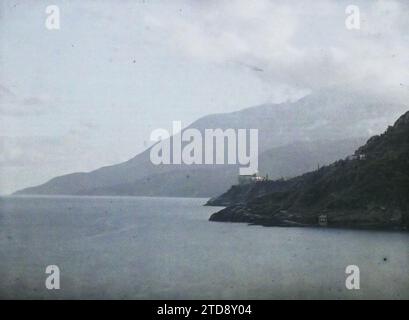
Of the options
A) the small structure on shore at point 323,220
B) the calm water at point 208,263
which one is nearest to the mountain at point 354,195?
the small structure on shore at point 323,220

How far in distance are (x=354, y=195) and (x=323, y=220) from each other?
15.1 feet

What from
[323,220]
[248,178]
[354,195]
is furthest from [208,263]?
[248,178]

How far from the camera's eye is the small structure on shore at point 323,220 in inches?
1984

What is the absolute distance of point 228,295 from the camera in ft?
66.9

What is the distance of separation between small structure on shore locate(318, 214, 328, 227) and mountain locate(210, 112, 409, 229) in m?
0.26

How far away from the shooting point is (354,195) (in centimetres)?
5009

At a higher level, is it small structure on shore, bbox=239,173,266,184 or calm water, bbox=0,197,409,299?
small structure on shore, bbox=239,173,266,184

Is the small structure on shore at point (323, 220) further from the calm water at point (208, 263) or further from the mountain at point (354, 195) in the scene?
the calm water at point (208, 263)

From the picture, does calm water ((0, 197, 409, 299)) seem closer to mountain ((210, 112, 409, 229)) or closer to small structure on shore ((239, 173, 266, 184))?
mountain ((210, 112, 409, 229))

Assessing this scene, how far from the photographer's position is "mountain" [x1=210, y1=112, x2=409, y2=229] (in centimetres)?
4788

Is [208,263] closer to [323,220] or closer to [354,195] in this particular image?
[323,220]

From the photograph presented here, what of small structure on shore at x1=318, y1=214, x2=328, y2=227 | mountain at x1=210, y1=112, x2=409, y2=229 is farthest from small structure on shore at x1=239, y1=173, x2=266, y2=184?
small structure on shore at x1=318, y1=214, x2=328, y2=227

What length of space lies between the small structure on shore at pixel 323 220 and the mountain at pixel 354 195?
0.86ft
